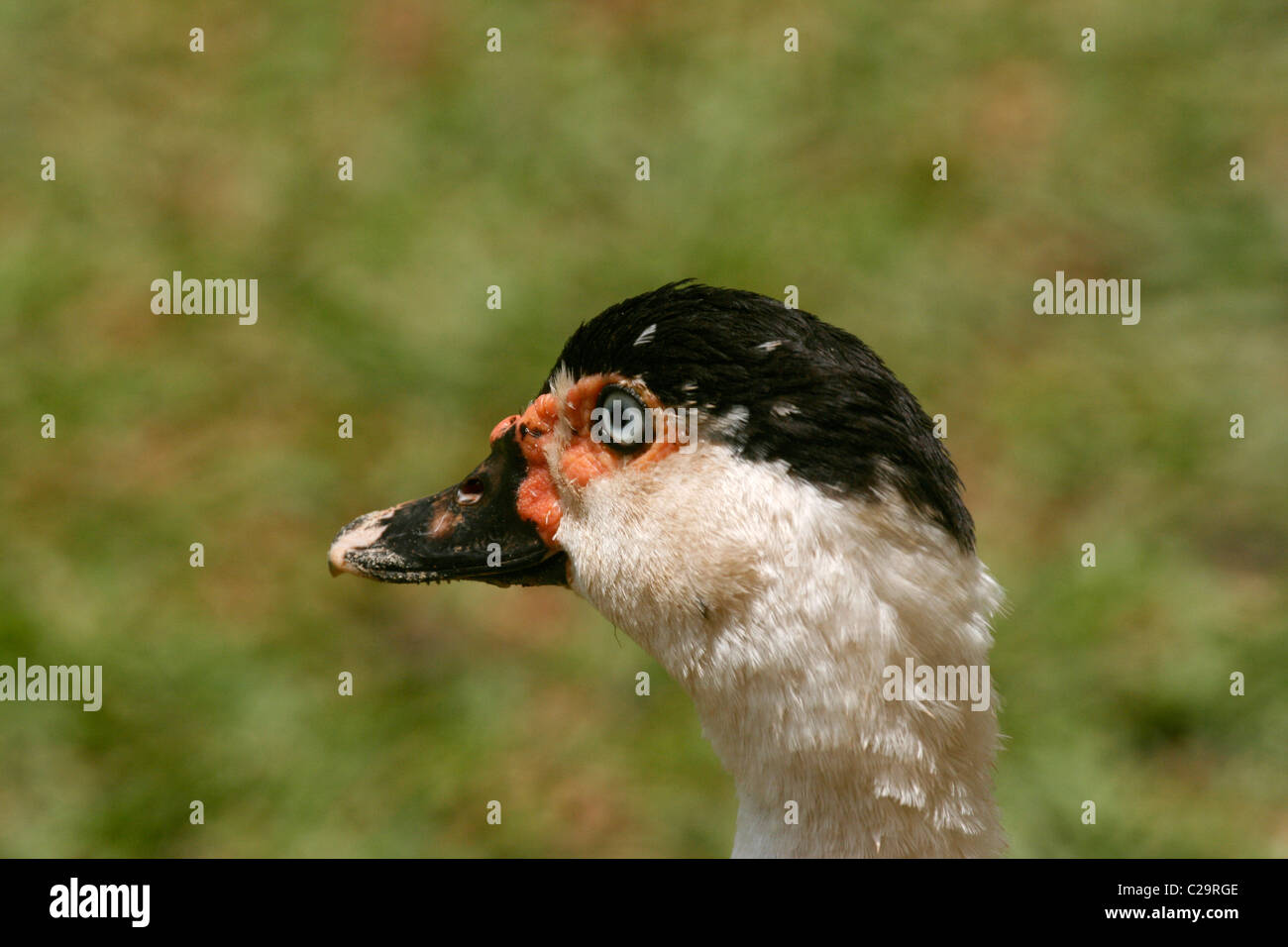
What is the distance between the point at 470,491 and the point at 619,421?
550 mm

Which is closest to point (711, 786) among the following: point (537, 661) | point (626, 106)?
point (537, 661)

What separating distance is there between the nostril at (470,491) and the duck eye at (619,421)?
0.42 metres

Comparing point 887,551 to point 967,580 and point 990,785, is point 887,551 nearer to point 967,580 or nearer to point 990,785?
point 967,580

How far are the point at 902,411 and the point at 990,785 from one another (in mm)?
842

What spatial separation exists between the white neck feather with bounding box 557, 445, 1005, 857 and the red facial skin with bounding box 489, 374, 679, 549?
94 mm

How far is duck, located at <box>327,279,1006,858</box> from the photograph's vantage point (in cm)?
293

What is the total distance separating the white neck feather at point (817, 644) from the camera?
115 inches

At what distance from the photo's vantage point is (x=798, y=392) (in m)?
2.99

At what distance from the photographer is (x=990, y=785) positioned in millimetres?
3188
